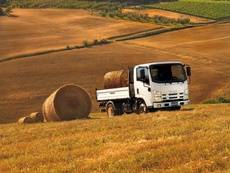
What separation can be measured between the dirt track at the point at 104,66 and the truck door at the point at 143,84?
1500 cm

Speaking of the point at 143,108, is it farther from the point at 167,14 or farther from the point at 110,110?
the point at 167,14

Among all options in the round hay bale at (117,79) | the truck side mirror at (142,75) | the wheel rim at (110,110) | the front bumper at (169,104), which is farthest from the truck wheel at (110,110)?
the front bumper at (169,104)

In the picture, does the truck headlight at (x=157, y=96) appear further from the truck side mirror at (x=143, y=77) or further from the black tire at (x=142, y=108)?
the black tire at (x=142, y=108)

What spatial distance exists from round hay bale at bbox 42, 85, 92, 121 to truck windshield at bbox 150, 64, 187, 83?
3.55 meters

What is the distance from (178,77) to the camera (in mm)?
27891

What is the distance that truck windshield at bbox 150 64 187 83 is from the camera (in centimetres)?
2766

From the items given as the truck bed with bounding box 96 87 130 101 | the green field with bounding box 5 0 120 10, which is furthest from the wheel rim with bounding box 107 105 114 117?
the green field with bounding box 5 0 120 10

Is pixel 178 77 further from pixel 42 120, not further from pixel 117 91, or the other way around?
pixel 42 120

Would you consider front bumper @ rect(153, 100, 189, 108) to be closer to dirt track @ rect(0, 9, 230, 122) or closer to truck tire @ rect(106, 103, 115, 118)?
truck tire @ rect(106, 103, 115, 118)

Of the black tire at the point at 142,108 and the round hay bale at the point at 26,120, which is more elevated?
the black tire at the point at 142,108

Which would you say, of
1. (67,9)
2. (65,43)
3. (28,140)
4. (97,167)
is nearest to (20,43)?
(65,43)

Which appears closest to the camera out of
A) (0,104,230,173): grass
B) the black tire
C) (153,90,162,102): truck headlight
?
(0,104,230,173): grass

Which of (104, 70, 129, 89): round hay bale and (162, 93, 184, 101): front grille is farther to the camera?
(104, 70, 129, 89): round hay bale

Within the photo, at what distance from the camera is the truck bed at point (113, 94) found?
29617 millimetres
